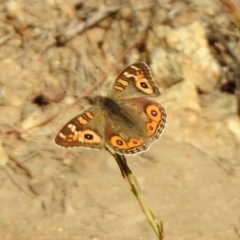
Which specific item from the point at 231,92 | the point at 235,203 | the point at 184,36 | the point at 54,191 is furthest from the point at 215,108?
the point at 54,191

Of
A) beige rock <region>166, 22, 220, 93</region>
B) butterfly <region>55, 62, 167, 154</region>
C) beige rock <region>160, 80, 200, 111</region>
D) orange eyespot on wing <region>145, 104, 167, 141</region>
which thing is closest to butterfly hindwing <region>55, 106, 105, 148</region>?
butterfly <region>55, 62, 167, 154</region>

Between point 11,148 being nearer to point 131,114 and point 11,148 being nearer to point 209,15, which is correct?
point 131,114

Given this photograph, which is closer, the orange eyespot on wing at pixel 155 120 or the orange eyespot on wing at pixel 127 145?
the orange eyespot on wing at pixel 127 145

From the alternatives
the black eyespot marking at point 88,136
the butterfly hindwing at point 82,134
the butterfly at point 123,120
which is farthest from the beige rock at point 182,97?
the black eyespot marking at point 88,136

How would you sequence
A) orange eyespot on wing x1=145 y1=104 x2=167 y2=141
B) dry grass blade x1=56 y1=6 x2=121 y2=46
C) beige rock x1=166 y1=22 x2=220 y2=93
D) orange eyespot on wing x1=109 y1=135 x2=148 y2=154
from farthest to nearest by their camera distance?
dry grass blade x1=56 y1=6 x2=121 y2=46 < beige rock x1=166 y1=22 x2=220 y2=93 < orange eyespot on wing x1=145 y1=104 x2=167 y2=141 < orange eyespot on wing x1=109 y1=135 x2=148 y2=154

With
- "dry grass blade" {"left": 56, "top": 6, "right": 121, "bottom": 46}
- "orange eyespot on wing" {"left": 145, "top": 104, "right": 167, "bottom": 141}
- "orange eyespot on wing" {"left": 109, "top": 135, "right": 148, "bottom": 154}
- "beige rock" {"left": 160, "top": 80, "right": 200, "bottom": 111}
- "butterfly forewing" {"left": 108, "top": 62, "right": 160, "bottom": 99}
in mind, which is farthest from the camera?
"dry grass blade" {"left": 56, "top": 6, "right": 121, "bottom": 46}

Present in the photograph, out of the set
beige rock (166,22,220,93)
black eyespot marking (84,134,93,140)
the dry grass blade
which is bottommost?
beige rock (166,22,220,93)

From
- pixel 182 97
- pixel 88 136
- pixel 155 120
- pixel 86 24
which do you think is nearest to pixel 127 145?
pixel 88 136

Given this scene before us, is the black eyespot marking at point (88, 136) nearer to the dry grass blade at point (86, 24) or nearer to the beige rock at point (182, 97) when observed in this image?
the beige rock at point (182, 97)

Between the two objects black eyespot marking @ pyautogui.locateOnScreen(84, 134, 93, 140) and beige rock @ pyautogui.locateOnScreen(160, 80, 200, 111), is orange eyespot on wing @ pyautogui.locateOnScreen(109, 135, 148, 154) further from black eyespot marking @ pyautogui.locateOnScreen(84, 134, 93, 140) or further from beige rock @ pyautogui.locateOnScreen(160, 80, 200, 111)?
beige rock @ pyautogui.locateOnScreen(160, 80, 200, 111)
